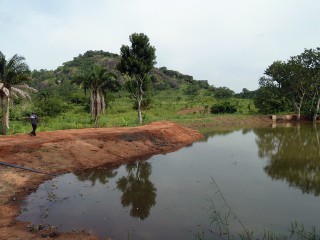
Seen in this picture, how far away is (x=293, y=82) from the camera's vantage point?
141 feet

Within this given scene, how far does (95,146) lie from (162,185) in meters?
7.33

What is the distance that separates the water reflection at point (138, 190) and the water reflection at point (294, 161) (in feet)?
18.9

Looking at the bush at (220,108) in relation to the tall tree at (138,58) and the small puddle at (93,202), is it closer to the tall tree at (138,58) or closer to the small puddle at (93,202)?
the tall tree at (138,58)

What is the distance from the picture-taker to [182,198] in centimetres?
1127

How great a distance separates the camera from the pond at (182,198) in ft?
29.1

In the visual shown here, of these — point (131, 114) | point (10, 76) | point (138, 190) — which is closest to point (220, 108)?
point (131, 114)

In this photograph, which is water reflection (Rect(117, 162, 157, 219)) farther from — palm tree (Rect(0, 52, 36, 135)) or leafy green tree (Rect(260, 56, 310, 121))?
leafy green tree (Rect(260, 56, 310, 121))

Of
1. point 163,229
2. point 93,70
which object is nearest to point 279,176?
point 163,229

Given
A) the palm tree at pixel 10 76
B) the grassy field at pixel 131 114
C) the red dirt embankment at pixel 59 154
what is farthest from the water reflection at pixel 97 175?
the grassy field at pixel 131 114

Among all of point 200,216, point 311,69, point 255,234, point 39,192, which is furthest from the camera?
point 311,69

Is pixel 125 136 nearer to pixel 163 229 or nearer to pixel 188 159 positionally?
pixel 188 159

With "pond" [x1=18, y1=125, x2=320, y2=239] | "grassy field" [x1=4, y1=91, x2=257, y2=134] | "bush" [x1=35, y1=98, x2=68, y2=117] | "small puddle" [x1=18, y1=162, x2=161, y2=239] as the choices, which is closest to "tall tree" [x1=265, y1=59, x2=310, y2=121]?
"grassy field" [x1=4, y1=91, x2=257, y2=134]

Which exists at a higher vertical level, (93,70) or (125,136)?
(93,70)

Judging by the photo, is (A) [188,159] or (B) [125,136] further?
(B) [125,136]
